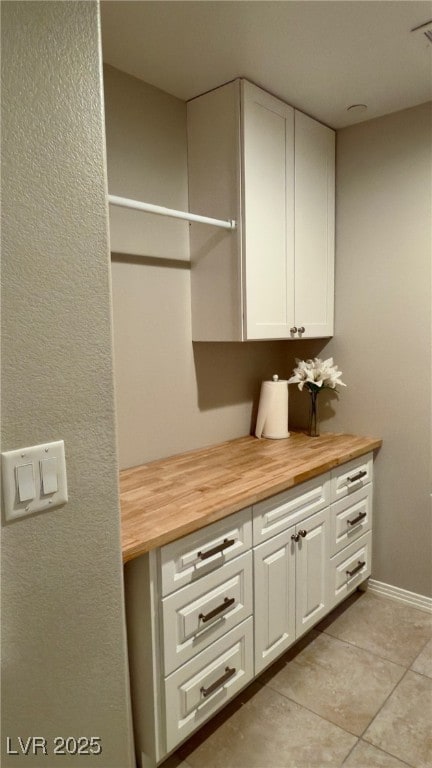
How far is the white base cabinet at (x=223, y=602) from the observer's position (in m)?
1.43

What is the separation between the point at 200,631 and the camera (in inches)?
60.4

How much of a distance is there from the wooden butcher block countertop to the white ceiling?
5.12 ft

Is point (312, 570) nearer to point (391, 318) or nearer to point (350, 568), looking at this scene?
point (350, 568)

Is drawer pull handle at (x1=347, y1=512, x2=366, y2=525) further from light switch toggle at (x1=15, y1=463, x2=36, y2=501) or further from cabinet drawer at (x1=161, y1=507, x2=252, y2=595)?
light switch toggle at (x1=15, y1=463, x2=36, y2=501)

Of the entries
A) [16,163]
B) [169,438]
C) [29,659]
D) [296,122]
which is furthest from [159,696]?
[296,122]

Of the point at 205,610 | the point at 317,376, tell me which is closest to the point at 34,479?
the point at 205,610

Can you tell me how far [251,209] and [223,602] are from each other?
151cm

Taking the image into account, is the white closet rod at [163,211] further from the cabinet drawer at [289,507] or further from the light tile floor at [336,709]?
the light tile floor at [336,709]

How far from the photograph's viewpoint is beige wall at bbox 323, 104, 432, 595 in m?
2.29

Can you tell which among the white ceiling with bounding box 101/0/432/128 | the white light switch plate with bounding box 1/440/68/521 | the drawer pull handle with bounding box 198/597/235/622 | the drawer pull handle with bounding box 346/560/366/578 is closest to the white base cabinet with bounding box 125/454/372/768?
the drawer pull handle with bounding box 198/597/235/622

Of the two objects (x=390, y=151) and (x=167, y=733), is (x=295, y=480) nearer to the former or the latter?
(x=167, y=733)

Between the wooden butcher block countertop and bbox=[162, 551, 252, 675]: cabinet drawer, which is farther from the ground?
the wooden butcher block countertop

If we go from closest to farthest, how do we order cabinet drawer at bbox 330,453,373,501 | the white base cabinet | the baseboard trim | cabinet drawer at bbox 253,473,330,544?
the white base cabinet
cabinet drawer at bbox 253,473,330,544
cabinet drawer at bbox 330,453,373,501
the baseboard trim

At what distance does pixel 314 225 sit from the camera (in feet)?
7.79
